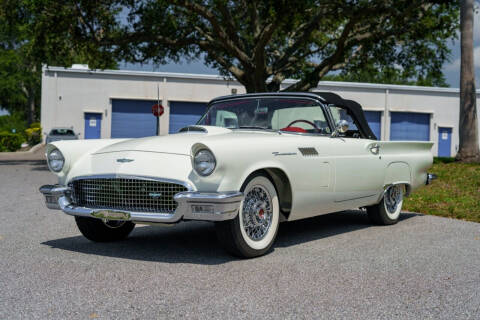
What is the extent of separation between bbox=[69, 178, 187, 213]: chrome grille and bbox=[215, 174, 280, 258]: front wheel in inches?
19.2

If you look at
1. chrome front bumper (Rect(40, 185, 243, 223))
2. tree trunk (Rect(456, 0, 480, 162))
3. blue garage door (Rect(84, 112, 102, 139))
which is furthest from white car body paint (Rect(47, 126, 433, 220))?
blue garage door (Rect(84, 112, 102, 139))

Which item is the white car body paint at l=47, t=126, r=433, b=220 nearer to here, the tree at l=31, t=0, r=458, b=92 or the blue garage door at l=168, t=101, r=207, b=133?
the tree at l=31, t=0, r=458, b=92

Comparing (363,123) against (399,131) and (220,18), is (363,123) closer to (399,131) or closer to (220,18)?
(220,18)

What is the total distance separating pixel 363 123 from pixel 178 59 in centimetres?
1458

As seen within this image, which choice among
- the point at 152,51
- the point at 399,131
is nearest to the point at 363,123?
the point at 152,51

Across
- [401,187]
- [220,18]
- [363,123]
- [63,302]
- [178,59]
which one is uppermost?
[220,18]

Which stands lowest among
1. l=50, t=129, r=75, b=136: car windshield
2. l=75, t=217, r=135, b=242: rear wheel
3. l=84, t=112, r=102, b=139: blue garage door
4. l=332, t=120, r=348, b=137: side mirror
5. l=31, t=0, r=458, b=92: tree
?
l=75, t=217, r=135, b=242: rear wheel

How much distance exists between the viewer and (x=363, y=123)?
6.86 m

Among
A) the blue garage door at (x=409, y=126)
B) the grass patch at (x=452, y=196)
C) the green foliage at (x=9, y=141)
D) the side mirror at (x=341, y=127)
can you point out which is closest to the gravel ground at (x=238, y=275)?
the side mirror at (x=341, y=127)

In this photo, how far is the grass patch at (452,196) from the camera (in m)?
8.49

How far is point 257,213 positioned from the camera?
4859mm

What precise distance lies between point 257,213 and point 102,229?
5.57 ft

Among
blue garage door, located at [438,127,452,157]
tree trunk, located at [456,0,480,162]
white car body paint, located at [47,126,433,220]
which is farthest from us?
blue garage door, located at [438,127,452,157]

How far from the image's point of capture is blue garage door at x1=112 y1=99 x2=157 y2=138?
33.2 metres
